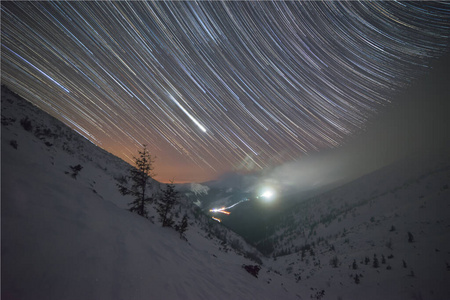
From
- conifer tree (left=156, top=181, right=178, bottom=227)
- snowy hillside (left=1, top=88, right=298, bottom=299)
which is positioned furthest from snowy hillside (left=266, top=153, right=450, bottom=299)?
conifer tree (left=156, top=181, right=178, bottom=227)

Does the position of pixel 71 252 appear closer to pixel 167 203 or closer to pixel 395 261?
pixel 167 203

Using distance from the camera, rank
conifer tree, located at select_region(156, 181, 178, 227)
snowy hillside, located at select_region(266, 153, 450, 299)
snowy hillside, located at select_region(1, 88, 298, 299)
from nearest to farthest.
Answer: snowy hillside, located at select_region(1, 88, 298, 299), snowy hillside, located at select_region(266, 153, 450, 299), conifer tree, located at select_region(156, 181, 178, 227)

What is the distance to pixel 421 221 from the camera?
1800 cm

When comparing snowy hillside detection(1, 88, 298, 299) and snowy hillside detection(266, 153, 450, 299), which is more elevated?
snowy hillside detection(266, 153, 450, 299)

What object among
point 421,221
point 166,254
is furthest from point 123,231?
point 421,221

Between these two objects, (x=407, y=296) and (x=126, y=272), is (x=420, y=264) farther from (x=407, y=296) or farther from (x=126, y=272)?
(x=126, y=272)

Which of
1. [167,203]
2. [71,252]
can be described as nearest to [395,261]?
[167,203]

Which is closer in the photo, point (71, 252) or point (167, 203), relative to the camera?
point (71, 252)

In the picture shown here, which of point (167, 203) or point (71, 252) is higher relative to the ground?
point (167, 203)

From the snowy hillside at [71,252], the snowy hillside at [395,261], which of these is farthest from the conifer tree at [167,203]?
the snowy hillside at [395,261]

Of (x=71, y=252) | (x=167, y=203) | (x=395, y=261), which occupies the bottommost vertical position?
(x=71, y=252)

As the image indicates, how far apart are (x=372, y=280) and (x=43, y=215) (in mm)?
18431

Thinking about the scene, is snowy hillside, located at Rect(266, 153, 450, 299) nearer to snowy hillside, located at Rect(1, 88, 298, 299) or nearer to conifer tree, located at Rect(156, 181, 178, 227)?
snowy hillside, located at Rect(1, 88, 298, 299)

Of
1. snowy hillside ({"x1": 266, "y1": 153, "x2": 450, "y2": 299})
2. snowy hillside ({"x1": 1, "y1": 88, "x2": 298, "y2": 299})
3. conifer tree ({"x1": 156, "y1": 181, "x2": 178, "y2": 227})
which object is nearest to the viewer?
snowy hillside ({"x1": 1, "y1": 88, "x2": 298, "y2": 299})
